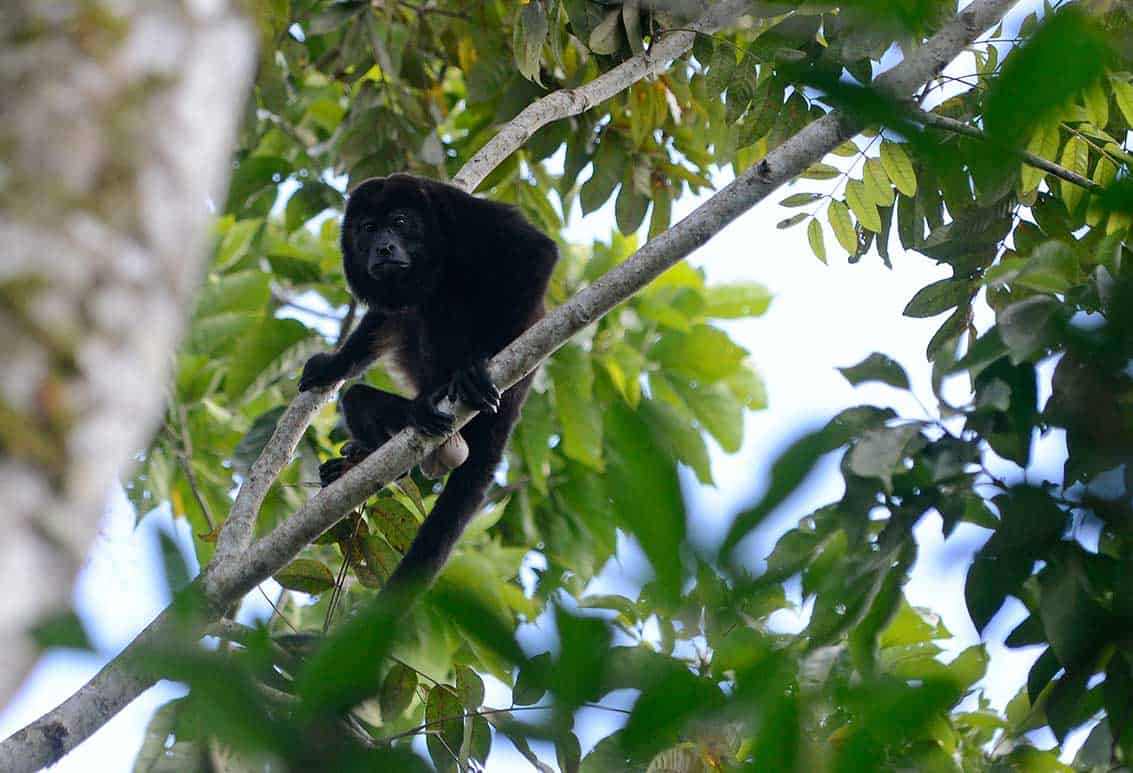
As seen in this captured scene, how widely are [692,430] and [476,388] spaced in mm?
2255

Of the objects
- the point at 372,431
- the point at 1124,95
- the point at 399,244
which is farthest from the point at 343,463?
the point at 1124,95

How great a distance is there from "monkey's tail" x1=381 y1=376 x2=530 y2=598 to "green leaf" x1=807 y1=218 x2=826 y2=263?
115 centimetres

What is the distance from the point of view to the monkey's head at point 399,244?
167 inches

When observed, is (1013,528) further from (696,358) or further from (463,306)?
(696,358)

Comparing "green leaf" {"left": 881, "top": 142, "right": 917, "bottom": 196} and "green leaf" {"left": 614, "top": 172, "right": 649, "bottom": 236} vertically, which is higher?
"green leaf" {"left": 614, "top": 172, "right": 649, "bottom": 236}

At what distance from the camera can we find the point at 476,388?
2.88 m

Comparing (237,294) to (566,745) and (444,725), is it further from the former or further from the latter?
(566,745)

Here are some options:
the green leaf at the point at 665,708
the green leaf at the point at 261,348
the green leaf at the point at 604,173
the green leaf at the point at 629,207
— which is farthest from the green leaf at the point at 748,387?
the green leaf at the point at 665,708

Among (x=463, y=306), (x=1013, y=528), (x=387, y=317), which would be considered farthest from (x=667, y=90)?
(x=1013, y=528)

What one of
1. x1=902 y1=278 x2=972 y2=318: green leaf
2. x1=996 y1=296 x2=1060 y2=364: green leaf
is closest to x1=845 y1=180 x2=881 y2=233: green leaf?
x1=902 y1=278 x2=972 y2=318: green leaf

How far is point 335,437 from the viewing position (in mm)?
4277

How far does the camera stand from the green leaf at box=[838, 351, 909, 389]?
1767 mm

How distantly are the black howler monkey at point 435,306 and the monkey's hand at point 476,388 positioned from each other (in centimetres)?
36

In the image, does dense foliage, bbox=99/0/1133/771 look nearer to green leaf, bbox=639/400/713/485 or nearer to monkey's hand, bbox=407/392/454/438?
green leaf, bbox=639/400/713/485
